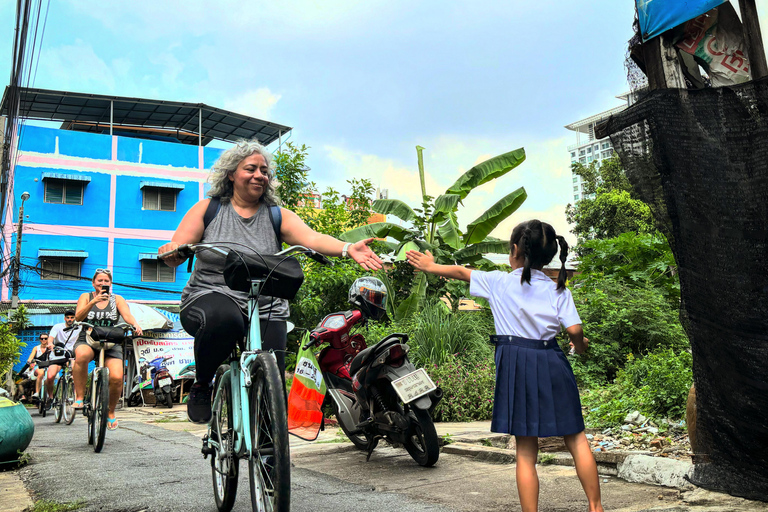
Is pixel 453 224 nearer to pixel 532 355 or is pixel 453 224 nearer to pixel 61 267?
pixel 532 355

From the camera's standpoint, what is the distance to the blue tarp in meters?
3.27

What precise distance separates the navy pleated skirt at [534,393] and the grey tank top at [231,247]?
124 centimetres

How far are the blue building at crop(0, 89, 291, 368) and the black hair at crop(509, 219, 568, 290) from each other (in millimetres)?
22412

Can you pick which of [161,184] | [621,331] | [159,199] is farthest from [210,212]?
[159,199]

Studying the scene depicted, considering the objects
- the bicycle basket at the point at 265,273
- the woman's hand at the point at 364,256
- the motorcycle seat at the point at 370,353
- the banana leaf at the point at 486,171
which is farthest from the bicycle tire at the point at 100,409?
the banana leaf at the point at 486,171

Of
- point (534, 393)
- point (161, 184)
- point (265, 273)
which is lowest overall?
point (534, 393)

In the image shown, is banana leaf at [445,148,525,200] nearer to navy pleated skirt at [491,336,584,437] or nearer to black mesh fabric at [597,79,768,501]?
black mesh fabric at [597,79,768,501]

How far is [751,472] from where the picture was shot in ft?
9.89

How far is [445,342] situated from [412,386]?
13.9 ft

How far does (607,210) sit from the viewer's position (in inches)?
1296

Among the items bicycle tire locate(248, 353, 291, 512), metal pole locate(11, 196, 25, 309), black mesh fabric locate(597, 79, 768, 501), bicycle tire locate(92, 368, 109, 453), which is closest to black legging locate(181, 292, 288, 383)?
bicycle tire locate(248, 353, 291, 512)

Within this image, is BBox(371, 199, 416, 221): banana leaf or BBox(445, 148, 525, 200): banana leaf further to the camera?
BBox(371, 199, 416, 221): banana leaf

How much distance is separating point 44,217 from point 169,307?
569 cm

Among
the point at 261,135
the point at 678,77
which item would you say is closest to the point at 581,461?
the point at 678,77
